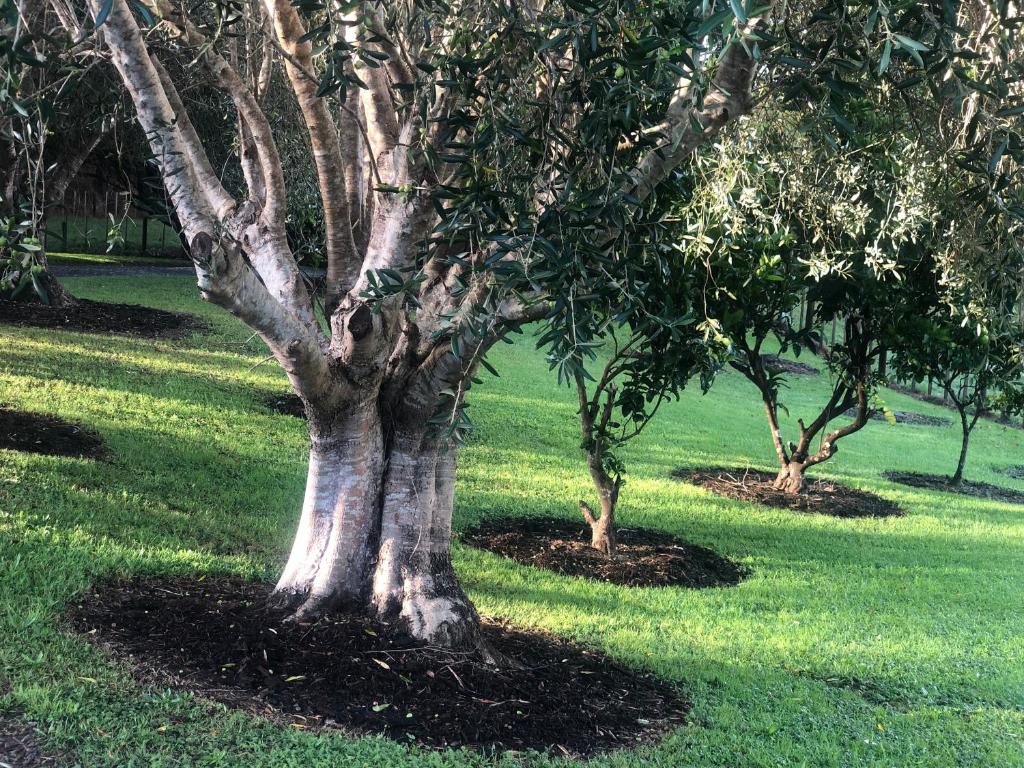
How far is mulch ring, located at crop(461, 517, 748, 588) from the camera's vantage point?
8852 millimetres

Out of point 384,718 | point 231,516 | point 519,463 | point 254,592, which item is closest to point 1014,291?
point 384,718

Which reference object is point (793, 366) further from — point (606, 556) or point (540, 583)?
point (540, 583)

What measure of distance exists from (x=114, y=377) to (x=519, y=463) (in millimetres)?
5256

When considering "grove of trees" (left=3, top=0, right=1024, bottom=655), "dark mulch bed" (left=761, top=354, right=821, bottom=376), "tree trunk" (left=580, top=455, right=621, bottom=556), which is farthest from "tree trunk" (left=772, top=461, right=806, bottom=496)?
"dark mulch bed" (left=761, top=354, right=821, bottom=376)

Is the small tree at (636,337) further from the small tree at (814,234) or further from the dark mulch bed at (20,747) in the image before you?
the dark mulch bed at (20,747)

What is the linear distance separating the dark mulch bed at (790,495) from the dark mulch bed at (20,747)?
33.8 ft

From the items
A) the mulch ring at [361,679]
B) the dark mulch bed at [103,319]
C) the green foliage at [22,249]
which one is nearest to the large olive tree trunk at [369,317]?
the mulch ring at [361,679]

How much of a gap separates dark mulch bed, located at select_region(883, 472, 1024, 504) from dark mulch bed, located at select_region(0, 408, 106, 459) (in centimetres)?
1313

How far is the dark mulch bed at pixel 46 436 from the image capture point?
830 cm

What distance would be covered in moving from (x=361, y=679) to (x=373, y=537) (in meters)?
1.06

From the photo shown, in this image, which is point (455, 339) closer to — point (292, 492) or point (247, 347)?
point (292, 492)

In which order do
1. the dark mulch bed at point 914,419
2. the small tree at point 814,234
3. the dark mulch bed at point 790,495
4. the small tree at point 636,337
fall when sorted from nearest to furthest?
1. the small tree at point 636,337
2. the small tree at point 814,234
3. the dark mulch bed at point 790,495
4. the dark mulch bed at point 914,419

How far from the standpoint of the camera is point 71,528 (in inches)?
267

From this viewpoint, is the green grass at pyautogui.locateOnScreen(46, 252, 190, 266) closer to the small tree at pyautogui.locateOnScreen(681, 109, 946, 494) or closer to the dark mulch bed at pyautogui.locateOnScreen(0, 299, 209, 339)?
the dark mulch bed at pyautogui.locateOnScreen(0, 299, 209, 339)
